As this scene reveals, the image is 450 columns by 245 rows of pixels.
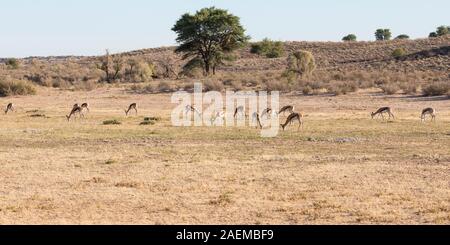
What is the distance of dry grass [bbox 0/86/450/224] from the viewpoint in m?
11.1

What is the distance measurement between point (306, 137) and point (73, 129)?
8509mm

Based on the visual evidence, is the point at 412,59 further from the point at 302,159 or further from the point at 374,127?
the point at 302,159

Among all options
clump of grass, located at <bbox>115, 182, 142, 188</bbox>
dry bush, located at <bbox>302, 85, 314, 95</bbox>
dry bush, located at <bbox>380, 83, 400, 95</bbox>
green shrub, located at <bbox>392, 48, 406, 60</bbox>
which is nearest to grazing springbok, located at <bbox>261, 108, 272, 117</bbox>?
dry bush, located at <bbox>380, 83, 400, 95</bbox>

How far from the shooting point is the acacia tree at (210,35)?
58.8 m

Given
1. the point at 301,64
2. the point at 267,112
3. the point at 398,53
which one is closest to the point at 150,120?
the point at 267,112

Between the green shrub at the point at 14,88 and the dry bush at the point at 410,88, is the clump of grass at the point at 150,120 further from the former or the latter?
the green shrub at the point at 14,88

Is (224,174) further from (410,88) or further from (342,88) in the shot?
(410,88)

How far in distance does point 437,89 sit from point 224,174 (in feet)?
82.7

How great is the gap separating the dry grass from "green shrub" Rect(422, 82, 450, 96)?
384 inches

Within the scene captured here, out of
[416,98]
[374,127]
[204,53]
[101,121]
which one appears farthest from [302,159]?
[204,53]

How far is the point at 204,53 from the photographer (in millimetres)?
60062

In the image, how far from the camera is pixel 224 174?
48.4 feet

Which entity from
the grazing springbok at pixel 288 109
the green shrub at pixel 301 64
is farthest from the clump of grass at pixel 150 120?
the green shrub at pixel 301 64

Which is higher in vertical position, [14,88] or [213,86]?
[14,88]
